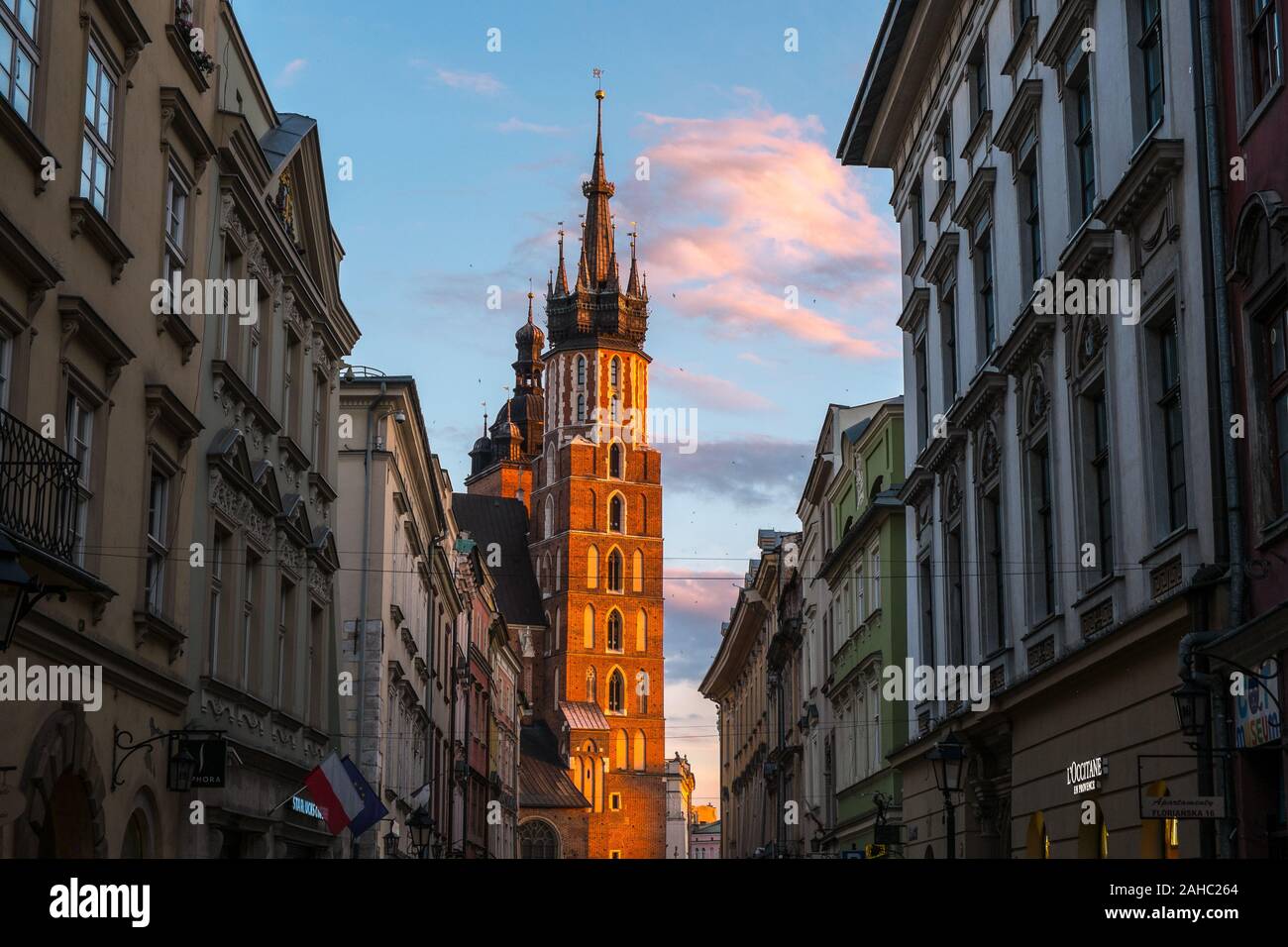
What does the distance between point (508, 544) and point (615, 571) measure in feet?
A: 37.1

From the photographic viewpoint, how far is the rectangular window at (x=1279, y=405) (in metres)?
14.0

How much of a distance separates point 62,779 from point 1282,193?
11.4 meters

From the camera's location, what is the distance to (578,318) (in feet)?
446

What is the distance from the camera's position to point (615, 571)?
133 metres

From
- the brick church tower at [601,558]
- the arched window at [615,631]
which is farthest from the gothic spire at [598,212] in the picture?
the arched window at [615,631]

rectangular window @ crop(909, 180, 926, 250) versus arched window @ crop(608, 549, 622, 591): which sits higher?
arched window @ crop(608, 549, 622, 591)

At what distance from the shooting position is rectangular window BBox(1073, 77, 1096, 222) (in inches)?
786

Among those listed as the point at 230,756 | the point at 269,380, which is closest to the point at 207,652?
the point at 230,756

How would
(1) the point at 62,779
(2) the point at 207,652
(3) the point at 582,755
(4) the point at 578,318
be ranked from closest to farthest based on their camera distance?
(1) the point at 62,779, (2) the point at 207,652, (3) the point at 582,755, (4) the point at 578,318

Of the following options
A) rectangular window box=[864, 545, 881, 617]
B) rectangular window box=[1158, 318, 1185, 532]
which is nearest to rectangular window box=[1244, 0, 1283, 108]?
rectangular window box=[1158, 318, 1185, 532]

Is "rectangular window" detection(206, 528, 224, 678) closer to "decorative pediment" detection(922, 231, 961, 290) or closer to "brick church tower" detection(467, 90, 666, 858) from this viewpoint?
"decorative pediment" detection(922, 231, 961, 290)

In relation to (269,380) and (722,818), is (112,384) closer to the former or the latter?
(269,380)

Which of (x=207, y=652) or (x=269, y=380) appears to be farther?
(x=269, y=380)

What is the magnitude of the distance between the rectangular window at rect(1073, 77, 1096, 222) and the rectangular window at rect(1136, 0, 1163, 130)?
173 cm
